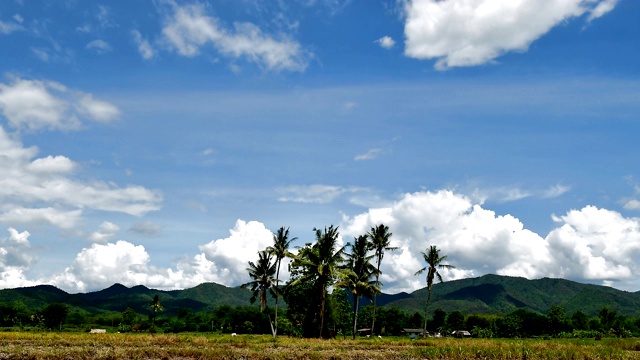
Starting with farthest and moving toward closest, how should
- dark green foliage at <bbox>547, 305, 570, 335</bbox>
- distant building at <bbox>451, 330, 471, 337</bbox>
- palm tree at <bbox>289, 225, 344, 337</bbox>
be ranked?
distant building at <bbox>451, 330, 471, 337</bbox> → dark green foliage at <bbox>547, 305, 570, 335</bbox> → palm tree at <bbox>289, 225, 344, 337</bbox>

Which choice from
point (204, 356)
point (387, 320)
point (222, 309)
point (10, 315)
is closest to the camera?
point (204, 356)

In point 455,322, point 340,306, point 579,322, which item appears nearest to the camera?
point 340,306

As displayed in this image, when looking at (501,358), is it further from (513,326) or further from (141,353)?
(513,326)

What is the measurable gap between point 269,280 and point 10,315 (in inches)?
4875

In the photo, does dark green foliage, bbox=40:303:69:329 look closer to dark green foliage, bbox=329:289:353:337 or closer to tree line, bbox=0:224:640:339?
tree line, bbox=0:224:640:339

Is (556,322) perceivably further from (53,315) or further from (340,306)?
(53,315)

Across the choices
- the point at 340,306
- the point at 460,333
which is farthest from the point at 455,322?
the point at 340,306

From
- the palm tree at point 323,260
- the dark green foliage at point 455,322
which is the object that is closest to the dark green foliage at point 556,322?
the dark green foliage at point 455,322

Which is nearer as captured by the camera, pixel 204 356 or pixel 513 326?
pixel 204 356

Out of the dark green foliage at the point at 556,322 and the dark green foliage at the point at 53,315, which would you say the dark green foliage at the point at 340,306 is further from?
the dark green foliage at the point at 53,315

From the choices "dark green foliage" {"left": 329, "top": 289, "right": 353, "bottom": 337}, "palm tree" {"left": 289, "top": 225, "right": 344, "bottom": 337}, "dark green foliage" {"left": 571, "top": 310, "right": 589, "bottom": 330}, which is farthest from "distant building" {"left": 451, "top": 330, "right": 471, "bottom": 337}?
"palm tree" {"left": 289, "top": 225, "right": 344, "bottom": 337}

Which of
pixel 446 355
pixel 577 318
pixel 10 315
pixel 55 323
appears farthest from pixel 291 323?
pixel 577 318

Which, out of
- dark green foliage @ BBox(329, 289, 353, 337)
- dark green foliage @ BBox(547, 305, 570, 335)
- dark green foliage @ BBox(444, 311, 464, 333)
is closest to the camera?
dark green foliage @ BBox(329, 289, 353, 337)

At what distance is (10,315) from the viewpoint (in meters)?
160
